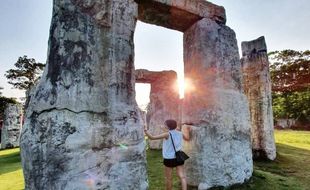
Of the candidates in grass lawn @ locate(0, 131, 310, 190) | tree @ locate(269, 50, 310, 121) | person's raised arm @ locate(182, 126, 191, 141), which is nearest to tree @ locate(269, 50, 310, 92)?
tree @ locate(269, 50, 310, 121)

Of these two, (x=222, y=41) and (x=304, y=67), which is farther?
(x=304, y=67)

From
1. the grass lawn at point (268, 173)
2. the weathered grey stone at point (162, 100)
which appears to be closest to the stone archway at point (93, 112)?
the grass lawn at point (268, 173)

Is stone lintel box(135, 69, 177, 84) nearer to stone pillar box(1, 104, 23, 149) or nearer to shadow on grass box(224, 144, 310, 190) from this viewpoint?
shadow on grass box(224, 144, 310, 190)

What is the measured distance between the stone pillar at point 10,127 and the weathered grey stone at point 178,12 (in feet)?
47.8

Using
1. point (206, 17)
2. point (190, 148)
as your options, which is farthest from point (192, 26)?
point (190, 148)

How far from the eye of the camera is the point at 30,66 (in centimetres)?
2602

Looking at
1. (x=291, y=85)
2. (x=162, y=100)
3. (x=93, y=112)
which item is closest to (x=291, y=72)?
(x=291, y=85)

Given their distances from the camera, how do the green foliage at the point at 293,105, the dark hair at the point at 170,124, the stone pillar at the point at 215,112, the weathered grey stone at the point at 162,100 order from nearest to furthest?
the dark hair at the point at 170,124 < the stone pillar at the point at 215,112 < the weathered grey stone at the point at 162,100 < the green foliage at the point at 293,105

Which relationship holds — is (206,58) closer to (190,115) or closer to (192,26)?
(192,26)

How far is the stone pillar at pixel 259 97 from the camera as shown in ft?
28.0

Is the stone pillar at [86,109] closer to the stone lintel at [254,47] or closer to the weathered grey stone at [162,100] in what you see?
the stone lintel at [254,47]

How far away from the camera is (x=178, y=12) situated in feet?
16.9

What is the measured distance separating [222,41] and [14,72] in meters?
25.4

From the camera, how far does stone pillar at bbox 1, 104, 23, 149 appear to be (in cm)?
1662
